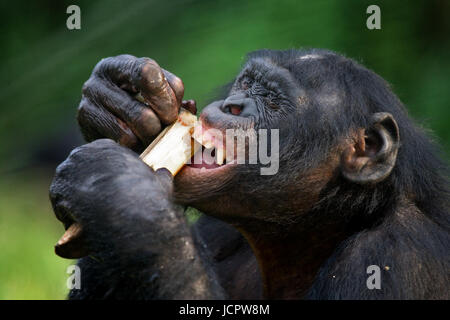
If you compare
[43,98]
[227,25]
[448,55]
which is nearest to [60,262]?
[43,98]

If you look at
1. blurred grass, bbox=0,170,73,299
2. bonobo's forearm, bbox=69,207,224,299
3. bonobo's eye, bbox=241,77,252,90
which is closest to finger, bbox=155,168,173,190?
bonobo's forearm, bbox=69,207,224,299

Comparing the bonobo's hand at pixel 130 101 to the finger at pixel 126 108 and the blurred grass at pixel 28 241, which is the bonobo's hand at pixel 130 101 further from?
the blurred grass at pixel 28 241

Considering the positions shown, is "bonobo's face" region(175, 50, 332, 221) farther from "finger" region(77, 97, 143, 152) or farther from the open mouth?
"finger" region(77, 97, 143, 152)

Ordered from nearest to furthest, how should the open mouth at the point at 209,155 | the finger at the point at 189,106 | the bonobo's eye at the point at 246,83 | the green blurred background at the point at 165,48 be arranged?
the open mouth at the point at 209,155
the finger at the point at 189,106
the bonobo's eye at the point at 246,83
the green blurred background at the point at 165,48

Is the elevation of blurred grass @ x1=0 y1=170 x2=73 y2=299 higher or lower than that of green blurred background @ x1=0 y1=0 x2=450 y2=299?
lower

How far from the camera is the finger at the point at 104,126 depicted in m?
4.57

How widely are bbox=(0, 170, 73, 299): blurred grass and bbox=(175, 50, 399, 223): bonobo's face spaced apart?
2729 mm

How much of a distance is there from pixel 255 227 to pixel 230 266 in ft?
2.92

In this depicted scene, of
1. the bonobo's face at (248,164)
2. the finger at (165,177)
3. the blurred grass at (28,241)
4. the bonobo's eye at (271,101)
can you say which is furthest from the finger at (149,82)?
the blurred grass at (28,241)

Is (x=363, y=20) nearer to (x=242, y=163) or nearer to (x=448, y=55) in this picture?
(x=448, y=55)

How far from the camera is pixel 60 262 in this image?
8023 millimetres

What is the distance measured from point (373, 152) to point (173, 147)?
1323 millimetres

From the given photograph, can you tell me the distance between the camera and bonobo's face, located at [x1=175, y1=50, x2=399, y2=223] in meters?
4.55

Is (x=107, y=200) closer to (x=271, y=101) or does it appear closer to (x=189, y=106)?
(x=189, y=106)
